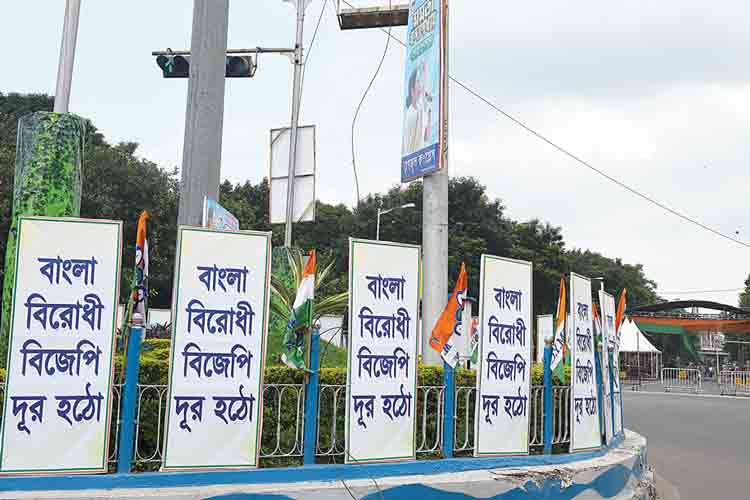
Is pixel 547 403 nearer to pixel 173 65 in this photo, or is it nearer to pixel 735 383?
pixel 173 65

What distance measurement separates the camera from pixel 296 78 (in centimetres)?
1355

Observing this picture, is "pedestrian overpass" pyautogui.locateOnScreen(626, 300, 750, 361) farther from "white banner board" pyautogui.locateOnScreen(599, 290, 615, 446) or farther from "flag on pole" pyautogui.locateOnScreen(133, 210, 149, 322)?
"flag on pole" pyautogui.locateOnScreen(133, 210, 149, 322)

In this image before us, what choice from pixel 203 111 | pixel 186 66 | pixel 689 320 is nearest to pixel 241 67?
pixel 186 66

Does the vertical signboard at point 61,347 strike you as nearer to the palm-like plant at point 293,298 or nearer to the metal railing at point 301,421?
the metal railing at point 301,421

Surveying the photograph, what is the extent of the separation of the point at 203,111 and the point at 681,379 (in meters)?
30.6

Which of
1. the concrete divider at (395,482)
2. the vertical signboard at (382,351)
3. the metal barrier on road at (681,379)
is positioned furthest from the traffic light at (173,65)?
the metal barrier on road at (681,379)

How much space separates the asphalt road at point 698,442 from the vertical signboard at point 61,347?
23.3 ft

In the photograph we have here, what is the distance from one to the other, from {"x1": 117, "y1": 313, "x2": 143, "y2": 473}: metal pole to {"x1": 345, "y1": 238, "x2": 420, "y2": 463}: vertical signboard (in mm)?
1594

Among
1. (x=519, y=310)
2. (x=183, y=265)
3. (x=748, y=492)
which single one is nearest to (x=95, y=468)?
(x=183, y=265)

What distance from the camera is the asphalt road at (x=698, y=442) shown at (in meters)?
9.83

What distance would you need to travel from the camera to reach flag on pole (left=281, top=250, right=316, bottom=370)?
580 cm

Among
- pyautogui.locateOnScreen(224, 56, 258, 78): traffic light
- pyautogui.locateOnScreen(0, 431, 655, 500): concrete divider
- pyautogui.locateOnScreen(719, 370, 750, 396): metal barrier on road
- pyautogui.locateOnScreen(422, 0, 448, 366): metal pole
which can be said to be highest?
pyautogui.locateOnScreen(224, 56, 258, 78): traffic light

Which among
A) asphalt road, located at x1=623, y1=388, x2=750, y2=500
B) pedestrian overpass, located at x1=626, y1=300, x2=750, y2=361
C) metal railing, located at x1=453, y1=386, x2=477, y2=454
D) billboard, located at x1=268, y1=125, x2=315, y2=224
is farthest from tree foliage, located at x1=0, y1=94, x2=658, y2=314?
metal railing, located at x1=453, y1=386, x2=477, y2=454

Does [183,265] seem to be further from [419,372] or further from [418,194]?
[418,194]
